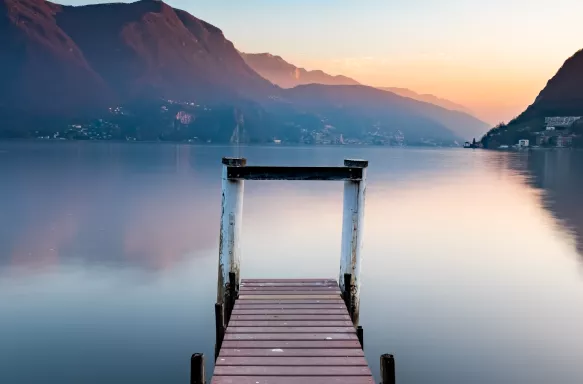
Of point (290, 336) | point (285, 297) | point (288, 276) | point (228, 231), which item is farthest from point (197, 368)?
point (288, 276)

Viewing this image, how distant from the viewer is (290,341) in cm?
878

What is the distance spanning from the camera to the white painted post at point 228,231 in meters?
11.4

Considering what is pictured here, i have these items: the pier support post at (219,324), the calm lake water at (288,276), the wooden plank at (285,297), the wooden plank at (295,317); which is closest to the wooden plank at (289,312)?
the wooden plank at (295,317)

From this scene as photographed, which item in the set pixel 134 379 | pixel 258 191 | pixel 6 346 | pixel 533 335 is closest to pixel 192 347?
pixel 134 379

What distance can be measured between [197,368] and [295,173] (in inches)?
201

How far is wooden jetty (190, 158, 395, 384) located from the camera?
7.54 metres

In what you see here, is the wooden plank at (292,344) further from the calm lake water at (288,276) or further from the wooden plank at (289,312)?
the calm lake water at (288,276)

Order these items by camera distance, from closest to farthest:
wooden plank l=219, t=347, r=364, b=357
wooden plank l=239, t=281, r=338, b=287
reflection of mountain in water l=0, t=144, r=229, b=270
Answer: wooden plank l=219, t=347, r=364, b=357, wooden plank l=239, t=281, r=338, b=287, reflection of mountain in water l=0, t=144, r=229, b=270

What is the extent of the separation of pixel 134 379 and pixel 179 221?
25.9 m

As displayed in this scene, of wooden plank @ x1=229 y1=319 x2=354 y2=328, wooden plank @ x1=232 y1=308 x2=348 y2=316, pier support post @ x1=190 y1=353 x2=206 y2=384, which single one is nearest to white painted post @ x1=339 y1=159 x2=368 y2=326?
wooden plank @ x1=232 y1=308 x2=348 y2=316

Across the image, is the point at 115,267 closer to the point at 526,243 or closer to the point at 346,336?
the point at 346,336

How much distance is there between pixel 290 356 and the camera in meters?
8.21

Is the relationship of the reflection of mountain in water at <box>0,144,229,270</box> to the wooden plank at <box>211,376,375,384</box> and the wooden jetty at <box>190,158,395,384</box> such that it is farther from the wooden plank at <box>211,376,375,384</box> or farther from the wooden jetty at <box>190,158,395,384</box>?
the wooden plank at <box>211,376,375,384</box>

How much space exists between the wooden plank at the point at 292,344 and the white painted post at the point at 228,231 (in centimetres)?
270
